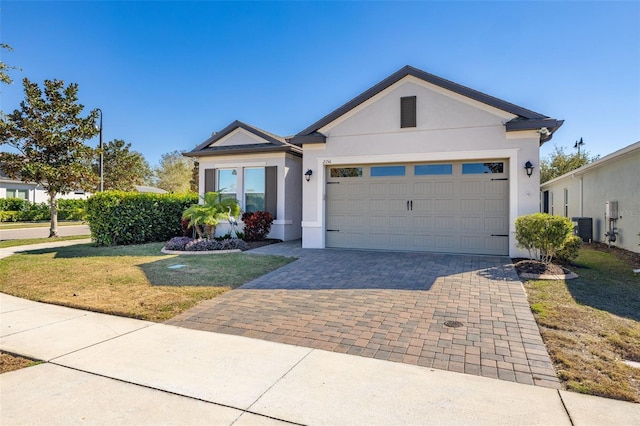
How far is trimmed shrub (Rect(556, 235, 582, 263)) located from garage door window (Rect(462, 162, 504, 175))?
2.40m

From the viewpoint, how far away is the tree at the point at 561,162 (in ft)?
83.1

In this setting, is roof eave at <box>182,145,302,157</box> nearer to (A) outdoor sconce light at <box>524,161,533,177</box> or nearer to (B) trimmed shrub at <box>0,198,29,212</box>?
(A) outdoor sconce light at <box>524,161,533,177</box>

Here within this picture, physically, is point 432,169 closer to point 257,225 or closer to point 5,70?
point 257,225

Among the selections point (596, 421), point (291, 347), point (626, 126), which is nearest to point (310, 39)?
point (291, 347)

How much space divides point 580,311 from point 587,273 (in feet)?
11.3

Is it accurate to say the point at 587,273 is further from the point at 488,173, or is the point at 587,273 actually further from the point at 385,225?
the point at 385,225

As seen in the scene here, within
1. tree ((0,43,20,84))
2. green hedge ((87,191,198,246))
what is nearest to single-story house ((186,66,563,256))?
green hedge ((87,191,198,246))

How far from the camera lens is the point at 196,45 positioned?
46.3 feet

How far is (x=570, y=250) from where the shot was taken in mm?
8594

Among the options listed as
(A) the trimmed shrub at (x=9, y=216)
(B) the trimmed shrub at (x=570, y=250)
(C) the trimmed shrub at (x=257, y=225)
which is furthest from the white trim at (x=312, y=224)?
(A) the trimmed shrub at (x=9, y=216)

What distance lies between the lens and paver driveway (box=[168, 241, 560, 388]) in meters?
3.75

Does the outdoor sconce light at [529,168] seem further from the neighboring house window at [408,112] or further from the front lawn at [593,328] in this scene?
the neighboring house window at [408,112]

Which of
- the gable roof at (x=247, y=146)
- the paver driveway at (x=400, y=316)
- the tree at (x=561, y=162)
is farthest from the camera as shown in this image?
the tree at (x=561, y=162)

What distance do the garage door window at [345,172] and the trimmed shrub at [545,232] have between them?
478 centimetres
